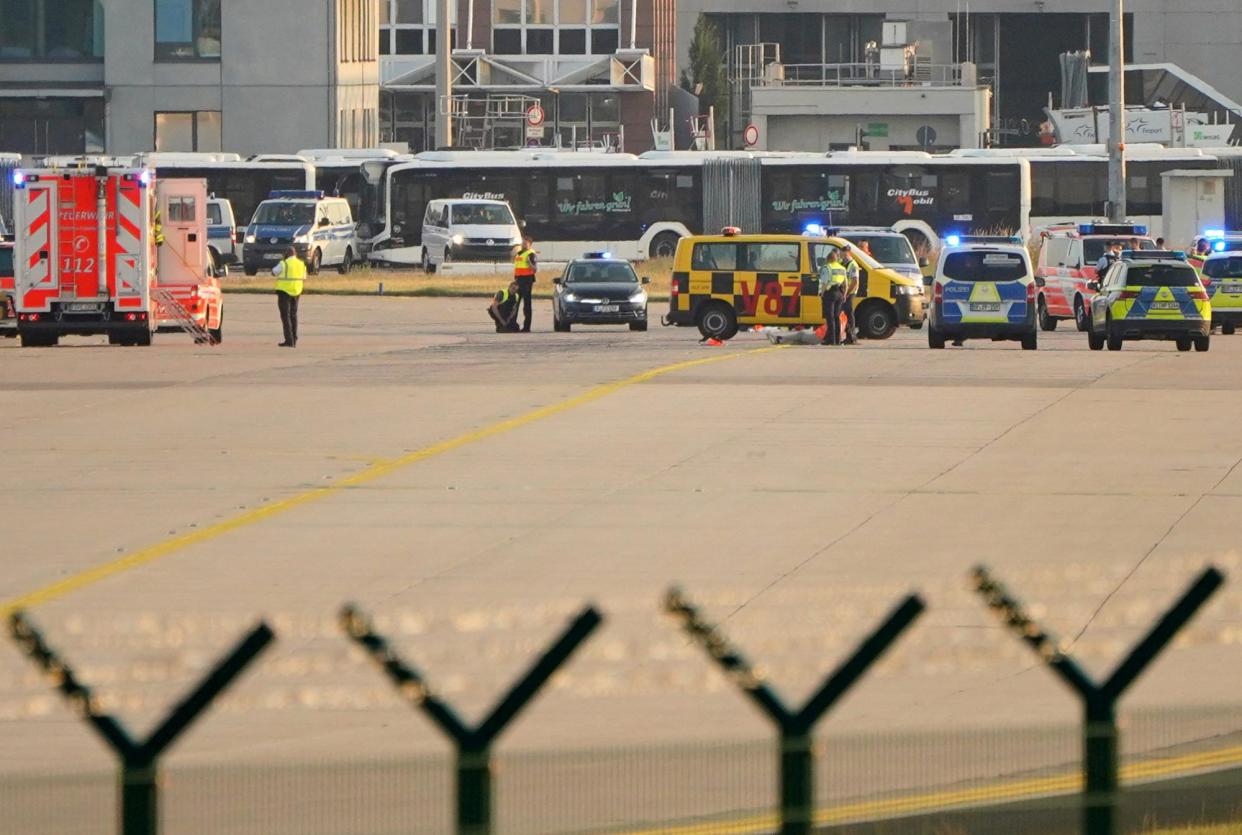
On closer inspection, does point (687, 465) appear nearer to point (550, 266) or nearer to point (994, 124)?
point (550, 266)

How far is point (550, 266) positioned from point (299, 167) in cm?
840

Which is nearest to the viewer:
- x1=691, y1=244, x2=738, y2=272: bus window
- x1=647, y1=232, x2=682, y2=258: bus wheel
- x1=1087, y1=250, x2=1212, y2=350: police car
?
x1=1087, y1=250, x2=1212, y2=350: police car

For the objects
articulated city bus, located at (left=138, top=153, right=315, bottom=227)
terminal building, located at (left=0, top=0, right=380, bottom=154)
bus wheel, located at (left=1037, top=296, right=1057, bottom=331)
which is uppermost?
terminal building, located at (left=0, top=0, right=380, bottom=154)

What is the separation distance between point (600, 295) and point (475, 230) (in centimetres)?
1878

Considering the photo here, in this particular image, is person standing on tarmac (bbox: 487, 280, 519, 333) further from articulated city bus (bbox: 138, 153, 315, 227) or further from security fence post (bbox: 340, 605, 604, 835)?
security fence post (bbox: 340, 605, 604, 835)

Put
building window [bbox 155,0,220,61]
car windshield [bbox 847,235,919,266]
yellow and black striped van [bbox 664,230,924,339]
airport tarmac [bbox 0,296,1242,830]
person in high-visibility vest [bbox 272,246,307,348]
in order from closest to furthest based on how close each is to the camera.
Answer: airport tarmac [bbox 0,296,1242,830] < person in high-visibility vest [bbox 272,246,307,348] < yellow and black striped van [bbox 664,230,924,339] < car windshield [bbox 847,235,919,266] < building window [bbox 155,0,220,61]

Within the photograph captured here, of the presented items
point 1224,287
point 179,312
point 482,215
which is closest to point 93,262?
point 179,312

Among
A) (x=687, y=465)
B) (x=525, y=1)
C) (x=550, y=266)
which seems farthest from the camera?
(x=525, y=1)

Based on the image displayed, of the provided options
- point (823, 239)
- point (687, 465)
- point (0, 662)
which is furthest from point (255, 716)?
point (823, 239)

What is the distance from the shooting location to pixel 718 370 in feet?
99.1

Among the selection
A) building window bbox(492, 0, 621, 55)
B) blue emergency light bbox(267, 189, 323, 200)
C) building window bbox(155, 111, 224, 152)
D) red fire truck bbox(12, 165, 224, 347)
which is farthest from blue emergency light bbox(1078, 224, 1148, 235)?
building window bbox(492, 0, 621, 55)

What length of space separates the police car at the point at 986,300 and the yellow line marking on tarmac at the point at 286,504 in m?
7.65

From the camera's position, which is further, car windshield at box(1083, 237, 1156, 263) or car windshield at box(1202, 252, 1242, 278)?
car windshield at box(1083, 237, 1156, 263)

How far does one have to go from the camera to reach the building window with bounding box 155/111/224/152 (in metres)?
77.9
